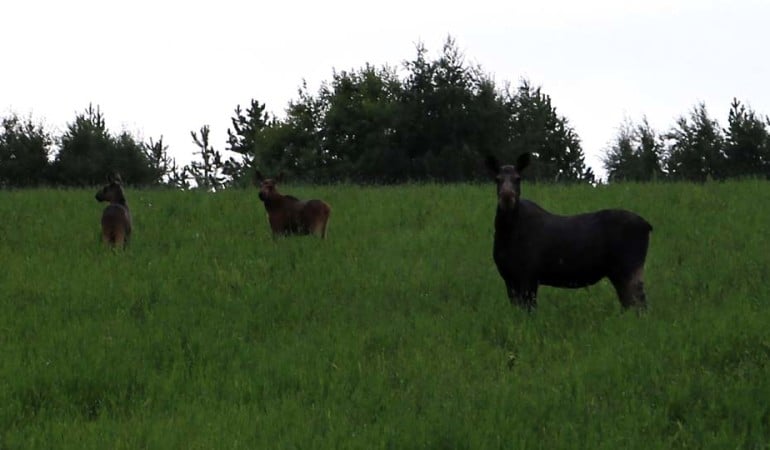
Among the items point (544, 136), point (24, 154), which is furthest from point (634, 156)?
point (24, 154)

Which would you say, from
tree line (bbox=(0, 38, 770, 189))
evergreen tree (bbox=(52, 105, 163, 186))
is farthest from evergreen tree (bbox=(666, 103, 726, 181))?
evergreen tree (bbox=(52, 105, 163, 186))

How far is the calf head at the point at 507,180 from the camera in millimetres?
11562

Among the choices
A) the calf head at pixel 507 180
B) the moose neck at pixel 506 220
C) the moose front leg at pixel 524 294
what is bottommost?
the moose front leg at pixel 524 294

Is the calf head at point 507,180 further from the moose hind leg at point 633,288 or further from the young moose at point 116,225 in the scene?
the young moose at point 116,225

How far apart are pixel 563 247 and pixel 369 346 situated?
2.73 metres

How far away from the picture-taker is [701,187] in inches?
869

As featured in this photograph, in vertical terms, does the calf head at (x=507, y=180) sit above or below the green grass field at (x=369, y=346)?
above

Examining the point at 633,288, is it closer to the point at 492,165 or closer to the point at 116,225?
the point at 492,165

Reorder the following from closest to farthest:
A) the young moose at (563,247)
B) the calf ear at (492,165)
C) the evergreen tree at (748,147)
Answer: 1. the young moose at (563,247)
2. the calf ear at (492,165)
3. the evergreen tree at (748,147)

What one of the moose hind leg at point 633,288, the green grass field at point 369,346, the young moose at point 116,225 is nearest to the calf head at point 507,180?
the green grass field at point 369,346

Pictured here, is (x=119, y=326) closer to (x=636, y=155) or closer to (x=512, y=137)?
(x=512, y=137)

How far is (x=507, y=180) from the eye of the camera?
464 inches

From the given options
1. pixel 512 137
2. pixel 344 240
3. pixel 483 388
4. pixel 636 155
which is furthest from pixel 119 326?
pixel 636 155

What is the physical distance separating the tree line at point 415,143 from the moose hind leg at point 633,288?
122 feet
